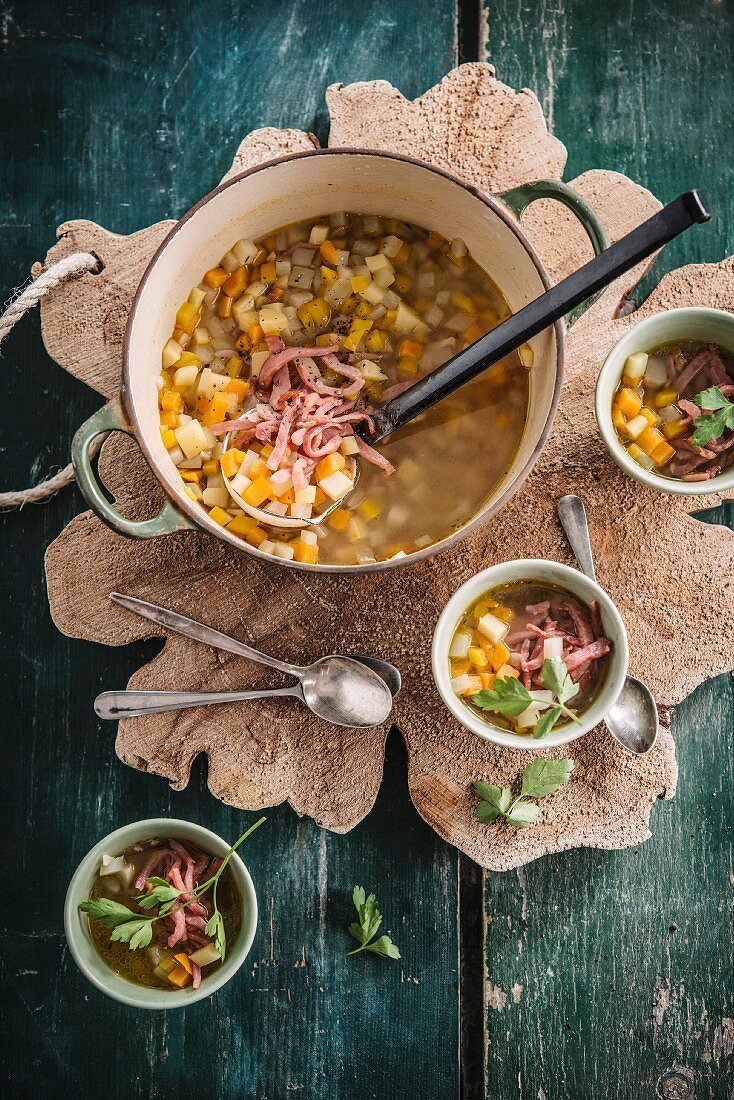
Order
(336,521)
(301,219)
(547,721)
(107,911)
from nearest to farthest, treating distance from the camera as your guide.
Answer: (547,721) → (107,911) → (336,521) → (301,219)

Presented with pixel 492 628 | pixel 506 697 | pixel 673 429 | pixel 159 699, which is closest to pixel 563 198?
pixel 673 429

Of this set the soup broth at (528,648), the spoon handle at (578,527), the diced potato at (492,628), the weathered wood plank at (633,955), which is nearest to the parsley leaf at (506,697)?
the soup broth at (528,648)

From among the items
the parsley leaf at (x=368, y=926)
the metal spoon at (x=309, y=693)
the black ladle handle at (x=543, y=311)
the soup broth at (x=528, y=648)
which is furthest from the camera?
the parsley leaf at (x=368, y=926)

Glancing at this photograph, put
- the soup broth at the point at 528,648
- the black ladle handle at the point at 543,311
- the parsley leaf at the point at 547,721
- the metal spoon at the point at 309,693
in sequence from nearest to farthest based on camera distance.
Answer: the black ladle handle at the point at 543,311
the parsley leaf at the point at 547,721
the soup broth at the point at 528,648
the metal spoon at the point at 309,693

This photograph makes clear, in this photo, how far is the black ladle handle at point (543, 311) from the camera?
169cm

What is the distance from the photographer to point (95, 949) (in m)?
2.18

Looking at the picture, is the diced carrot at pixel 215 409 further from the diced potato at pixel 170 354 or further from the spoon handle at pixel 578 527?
the spoon handle at pixel 578 527

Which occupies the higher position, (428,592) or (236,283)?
(236,283)

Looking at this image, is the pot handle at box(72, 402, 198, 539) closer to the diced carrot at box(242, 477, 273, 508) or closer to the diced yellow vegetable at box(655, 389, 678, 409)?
the diced carrot at box(242, 477, 273, 508)

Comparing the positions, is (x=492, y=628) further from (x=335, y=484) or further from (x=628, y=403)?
(x=628, y=403)

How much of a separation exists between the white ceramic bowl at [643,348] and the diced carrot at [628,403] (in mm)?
Answer: 27

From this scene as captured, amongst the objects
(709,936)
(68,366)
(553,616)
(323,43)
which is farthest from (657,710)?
(323,43)

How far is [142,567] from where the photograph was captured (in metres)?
2.27

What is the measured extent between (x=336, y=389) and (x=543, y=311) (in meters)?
0.55
